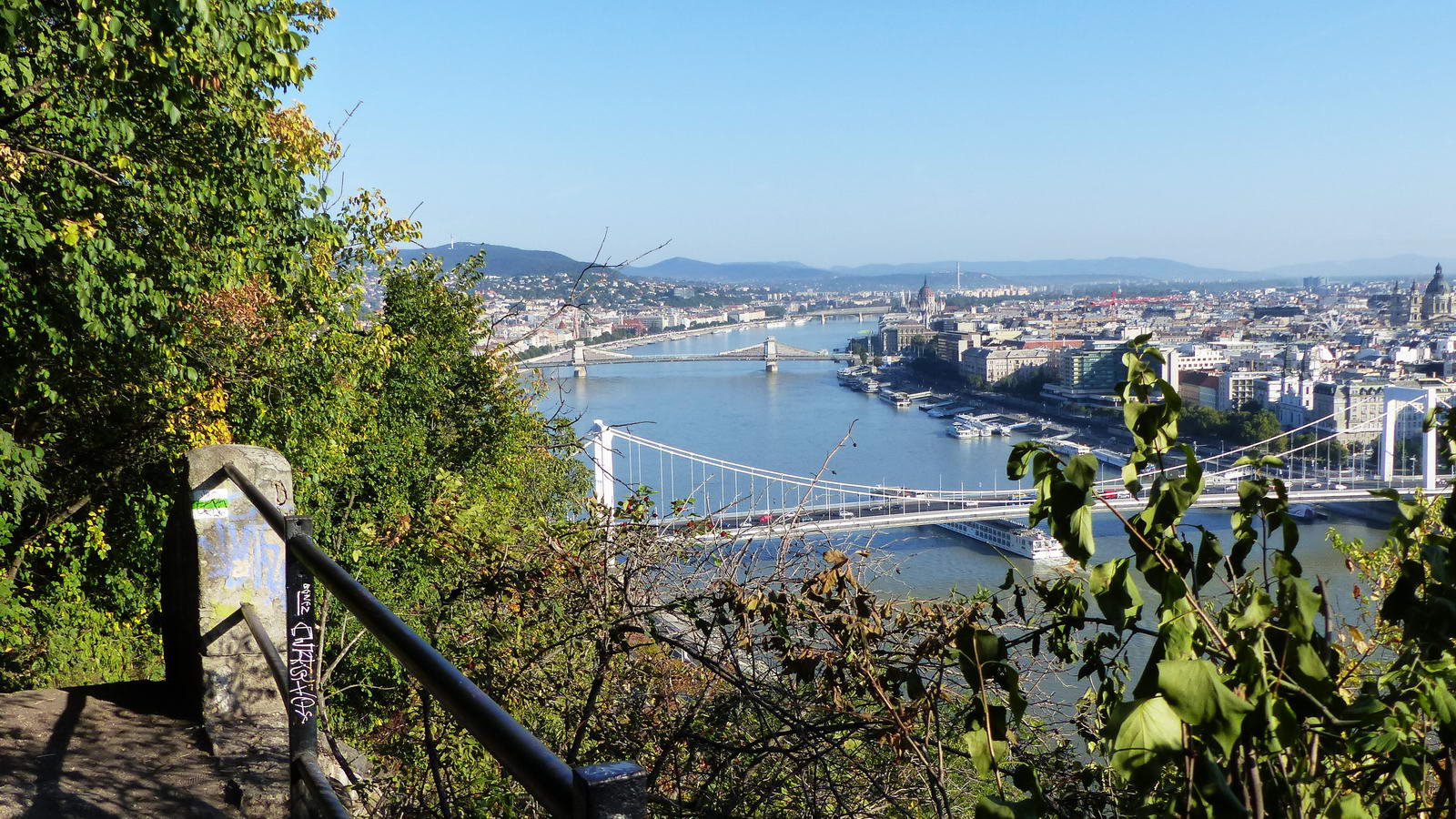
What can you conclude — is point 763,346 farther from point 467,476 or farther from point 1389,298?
point 467,476

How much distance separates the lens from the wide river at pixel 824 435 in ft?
45.0

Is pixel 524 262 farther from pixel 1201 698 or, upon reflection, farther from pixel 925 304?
pixel 925 304

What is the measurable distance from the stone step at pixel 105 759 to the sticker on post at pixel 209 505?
1.13ft

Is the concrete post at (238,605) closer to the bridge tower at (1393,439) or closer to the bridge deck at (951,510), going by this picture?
the bridge deck at (951,510)

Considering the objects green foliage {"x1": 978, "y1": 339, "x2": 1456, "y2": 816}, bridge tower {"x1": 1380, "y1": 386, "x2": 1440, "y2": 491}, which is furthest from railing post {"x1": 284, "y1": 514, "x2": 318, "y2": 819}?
bridge tower {"x1": 1380, "y1": 386, "x2": 1440, "y2": 491}

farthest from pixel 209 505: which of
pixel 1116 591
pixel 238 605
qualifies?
pixel 1116 591

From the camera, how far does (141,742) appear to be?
161 centimetres

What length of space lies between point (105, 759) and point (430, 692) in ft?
3.90

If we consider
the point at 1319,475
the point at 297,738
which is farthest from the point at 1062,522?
the point at 1319,475

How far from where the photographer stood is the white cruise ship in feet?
38.3

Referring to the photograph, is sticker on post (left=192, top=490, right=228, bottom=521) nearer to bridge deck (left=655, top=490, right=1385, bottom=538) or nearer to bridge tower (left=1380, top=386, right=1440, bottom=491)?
bridge deck (left=655, top=490, right=1385, bottom=538)

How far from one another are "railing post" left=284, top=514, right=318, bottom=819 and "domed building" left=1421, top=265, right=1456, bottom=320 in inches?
1685

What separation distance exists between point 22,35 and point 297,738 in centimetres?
229

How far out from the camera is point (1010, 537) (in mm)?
13172
